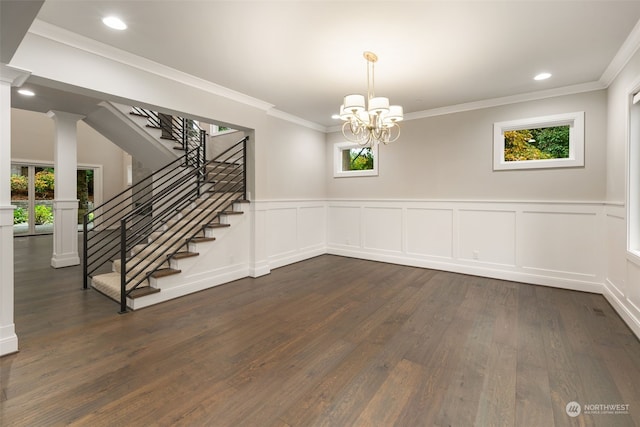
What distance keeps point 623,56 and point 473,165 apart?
1.95 m

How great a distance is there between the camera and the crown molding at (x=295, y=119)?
5001 millimetres

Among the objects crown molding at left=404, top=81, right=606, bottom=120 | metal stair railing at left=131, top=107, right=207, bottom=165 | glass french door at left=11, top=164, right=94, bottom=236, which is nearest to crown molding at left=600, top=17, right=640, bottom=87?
crown molding at left=404, top=81, right=606, bottom=120

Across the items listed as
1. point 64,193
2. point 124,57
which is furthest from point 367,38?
point 64,193

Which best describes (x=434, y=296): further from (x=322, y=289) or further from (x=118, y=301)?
(x=118, y=301)

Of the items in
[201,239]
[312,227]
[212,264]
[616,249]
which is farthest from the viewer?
[312,227]

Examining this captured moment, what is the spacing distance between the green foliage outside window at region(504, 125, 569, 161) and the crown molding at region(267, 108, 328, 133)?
330 centimetres

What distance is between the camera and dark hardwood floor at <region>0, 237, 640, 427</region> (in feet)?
5.44

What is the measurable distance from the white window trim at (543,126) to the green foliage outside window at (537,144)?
3.8 inches

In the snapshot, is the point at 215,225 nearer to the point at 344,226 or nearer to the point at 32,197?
the point at 344,226

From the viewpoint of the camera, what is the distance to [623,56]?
291cm

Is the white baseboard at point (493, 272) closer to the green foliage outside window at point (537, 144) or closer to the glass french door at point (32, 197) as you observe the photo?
the green foliage outside window at point (537, 144)

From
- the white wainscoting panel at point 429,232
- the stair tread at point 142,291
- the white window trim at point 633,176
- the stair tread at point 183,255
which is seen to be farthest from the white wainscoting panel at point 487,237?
the stair tread at point 142,291

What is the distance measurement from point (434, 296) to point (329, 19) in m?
3.20

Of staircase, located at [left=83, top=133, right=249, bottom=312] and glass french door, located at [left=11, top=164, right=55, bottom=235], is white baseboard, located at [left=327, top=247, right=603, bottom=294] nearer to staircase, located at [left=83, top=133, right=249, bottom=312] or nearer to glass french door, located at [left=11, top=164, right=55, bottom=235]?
staircase, located at [left=83, top=133, right=249, bottom=312]
